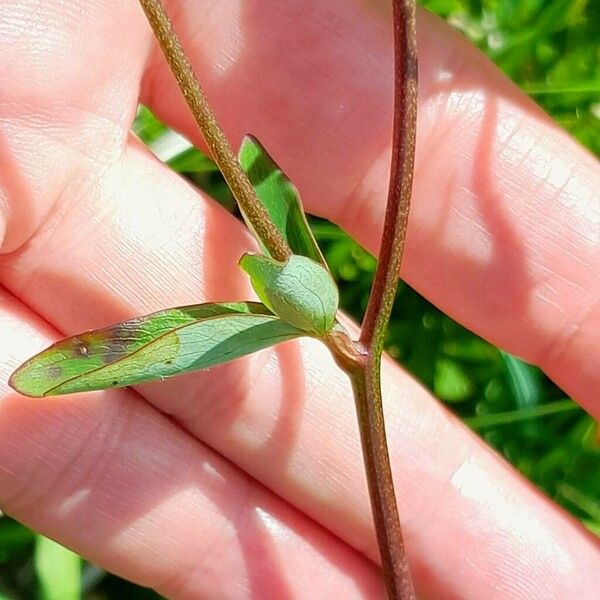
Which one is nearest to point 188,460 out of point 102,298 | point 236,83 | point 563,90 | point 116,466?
point 116,466

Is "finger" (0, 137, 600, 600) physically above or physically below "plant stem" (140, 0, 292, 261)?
below

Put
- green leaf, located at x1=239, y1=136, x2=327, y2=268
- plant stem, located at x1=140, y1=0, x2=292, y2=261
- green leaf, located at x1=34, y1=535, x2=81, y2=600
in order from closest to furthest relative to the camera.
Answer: plant stem, located at x1=140, y1=0, x2=292, y2=261 → green leaf, located at x1=239, y1=136, x2=327, y2=268 → green leaf, located at x1=34, y1=535, x2=81, y2=600

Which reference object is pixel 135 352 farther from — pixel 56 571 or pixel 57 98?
pixel 56 571

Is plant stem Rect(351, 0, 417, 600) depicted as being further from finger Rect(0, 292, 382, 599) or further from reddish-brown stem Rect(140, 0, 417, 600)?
finger Rect(0, 292, 382, 599)

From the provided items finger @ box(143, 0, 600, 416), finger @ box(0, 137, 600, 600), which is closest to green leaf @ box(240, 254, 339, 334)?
finger @ box(0, 137, 600, 600)

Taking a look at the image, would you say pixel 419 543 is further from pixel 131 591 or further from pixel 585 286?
pixel 131 591

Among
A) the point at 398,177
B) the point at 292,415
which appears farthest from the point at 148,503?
the point at 398,177

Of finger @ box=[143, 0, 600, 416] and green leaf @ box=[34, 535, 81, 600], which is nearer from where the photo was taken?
finger @ box=[143, 0, 600, 416]

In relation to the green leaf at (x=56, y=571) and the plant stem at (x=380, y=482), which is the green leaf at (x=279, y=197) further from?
the green leaf at (x=56, y=571)
